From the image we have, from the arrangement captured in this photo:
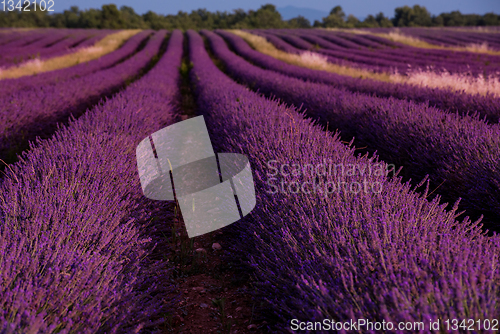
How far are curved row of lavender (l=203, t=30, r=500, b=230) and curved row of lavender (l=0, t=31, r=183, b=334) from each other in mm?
2516

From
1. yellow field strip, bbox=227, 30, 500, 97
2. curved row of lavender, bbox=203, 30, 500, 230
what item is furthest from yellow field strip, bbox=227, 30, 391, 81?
curved row of lavender, bbox=203, 30, 500, 230

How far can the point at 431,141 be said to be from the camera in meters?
3.30

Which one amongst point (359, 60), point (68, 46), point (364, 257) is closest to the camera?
point (364, 257)

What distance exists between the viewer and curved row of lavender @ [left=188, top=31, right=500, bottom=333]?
1.10 meters

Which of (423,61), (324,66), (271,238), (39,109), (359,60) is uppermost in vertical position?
(359,60)

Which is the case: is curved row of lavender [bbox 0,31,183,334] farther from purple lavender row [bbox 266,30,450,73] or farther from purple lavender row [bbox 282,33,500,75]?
purple lavender row [bbox 282,33,500,75]

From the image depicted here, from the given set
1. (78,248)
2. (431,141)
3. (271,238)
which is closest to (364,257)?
(271,238)

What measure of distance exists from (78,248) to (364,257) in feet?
4.76

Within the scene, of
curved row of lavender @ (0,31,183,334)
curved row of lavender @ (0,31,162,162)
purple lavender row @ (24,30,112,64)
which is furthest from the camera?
purple lavender row @ (24,30,112,64)

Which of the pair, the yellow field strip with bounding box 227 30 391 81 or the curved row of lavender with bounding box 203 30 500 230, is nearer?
the curved row of lavender with bounding box 203 30 500 230

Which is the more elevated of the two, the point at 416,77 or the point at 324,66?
the point at 324,66

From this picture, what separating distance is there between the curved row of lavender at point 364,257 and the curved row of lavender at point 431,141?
3.64 feet

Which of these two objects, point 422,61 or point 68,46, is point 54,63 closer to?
point 68,46

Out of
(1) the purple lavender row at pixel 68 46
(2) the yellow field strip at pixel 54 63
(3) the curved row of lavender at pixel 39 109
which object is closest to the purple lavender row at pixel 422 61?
(3) the curved row of lavender at pixel 39 109
